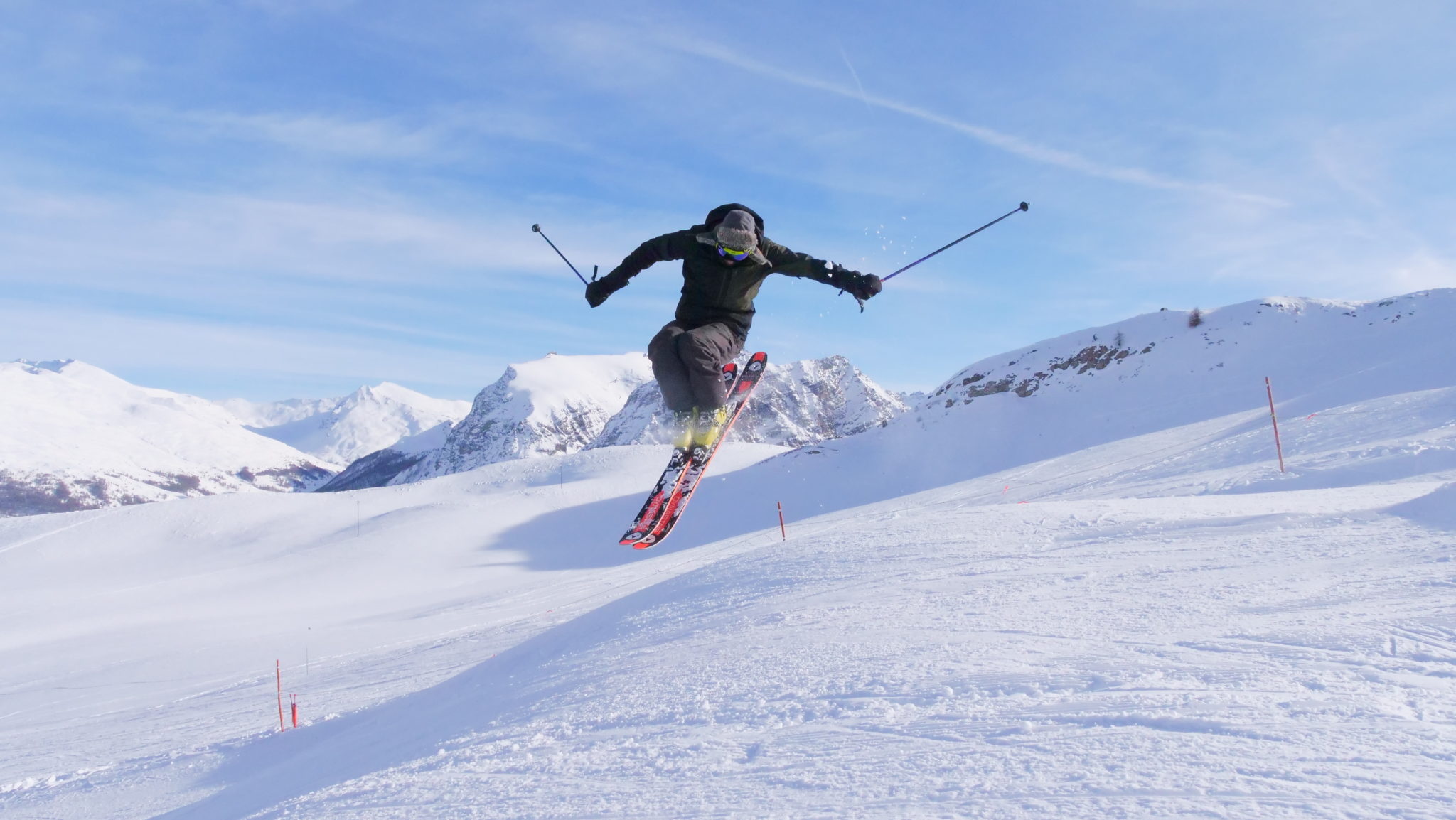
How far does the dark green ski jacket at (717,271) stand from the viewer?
759cm

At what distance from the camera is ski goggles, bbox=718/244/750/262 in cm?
730

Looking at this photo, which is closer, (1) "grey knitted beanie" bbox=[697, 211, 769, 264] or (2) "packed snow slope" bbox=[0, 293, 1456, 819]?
(2) "packed snow slope" bbox=[0, 293, 1456, 819]

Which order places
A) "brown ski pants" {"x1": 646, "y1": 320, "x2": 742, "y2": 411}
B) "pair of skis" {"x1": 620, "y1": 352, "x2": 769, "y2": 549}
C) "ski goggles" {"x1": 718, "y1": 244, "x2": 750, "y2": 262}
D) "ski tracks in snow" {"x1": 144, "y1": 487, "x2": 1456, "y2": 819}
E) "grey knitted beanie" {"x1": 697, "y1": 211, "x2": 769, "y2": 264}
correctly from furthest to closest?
"pair of skis" {"x1": 620, "y1": 352, "x2": 769, "y2": 549}, "brown ski pants" {"x1": 646, "y1": 320, "x2": 742, "y2": 411}, "ski goggles" {"x1": 718, "y1": 244, "x2": 750, "y2": 262}, "grey knitted beanie" {"x1": 697, "y1": 211, "x2": 769, "y2": 264}, "ski tracks in snow" {"x1": 144, "y1": 487, "x2": 1456, "y2": 819}

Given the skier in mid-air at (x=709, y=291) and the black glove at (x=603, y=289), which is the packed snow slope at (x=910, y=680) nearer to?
the skier in mid-air at (x=709, y=291)

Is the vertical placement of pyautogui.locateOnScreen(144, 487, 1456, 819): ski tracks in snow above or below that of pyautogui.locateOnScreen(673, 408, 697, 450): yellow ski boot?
below

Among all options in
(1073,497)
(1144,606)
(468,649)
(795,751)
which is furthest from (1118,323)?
(795,751)

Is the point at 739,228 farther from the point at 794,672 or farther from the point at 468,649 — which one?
the point at 468,649

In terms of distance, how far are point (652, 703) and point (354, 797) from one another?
2020 millimetres

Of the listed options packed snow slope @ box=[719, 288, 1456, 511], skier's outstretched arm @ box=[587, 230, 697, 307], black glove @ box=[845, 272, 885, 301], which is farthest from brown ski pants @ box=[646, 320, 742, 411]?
packed snow slope @ box=[719, 288, 1456, 511]

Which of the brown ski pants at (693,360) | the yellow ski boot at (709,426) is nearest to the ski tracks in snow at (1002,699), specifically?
the yellow ski boot at (709,426)

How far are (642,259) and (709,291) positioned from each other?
29.8 inches

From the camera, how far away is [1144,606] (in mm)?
6281

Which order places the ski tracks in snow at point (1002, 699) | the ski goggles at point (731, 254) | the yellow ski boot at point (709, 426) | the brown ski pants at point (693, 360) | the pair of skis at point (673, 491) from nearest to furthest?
the ski tracks in snow at point (1002, 699), the ski goggles at point (731, 254), the brown ski pants at point (693, 360), the yellow ski boot at point (709, 426), the pair of skis at point (673, 491)

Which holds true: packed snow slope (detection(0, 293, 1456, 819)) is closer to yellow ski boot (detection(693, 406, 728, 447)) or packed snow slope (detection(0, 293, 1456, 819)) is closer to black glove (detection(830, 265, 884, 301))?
yellow ski boot (detection(693, 406, 728, 447))
